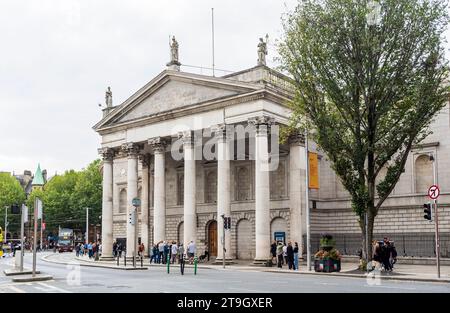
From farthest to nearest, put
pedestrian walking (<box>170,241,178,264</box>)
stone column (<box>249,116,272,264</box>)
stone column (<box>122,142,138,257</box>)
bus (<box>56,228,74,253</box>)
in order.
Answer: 1. bus (<box>56,228,74,253</box>)
2. stone column (<box>122,142,138,257</box>)
3. pedestrian walking (<box>170,241,178,264</box>)
4. stone column (<box>249,116,272,264</box>)

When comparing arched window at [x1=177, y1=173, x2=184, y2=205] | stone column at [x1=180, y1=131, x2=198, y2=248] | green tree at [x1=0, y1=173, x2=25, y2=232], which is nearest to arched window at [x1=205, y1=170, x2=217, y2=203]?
arched window at [x1=177, y1=173, x2=184, y2=205]

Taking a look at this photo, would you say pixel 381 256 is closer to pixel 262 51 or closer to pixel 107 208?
pixel 262 51

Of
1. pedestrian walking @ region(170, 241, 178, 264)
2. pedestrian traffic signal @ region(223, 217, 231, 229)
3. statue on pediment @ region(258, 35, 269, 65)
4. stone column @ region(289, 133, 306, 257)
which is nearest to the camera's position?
pedestrian traffic signal @ region(223, 217, 231, 229)

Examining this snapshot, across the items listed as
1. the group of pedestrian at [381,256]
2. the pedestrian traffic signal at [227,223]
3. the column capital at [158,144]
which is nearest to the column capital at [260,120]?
the pedestrian traffic signal at [227,223]

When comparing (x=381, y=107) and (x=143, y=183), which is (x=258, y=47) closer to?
(x=381, y=107)

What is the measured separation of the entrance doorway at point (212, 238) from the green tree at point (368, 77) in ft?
69.4

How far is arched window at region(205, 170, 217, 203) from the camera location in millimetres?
50353

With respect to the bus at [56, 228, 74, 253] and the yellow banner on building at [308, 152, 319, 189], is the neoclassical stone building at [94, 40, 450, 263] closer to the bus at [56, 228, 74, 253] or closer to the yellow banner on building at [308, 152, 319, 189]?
the yellow banner on building at [308, 152, 319, 189]

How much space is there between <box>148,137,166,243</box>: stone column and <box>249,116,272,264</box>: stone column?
978 centimetres

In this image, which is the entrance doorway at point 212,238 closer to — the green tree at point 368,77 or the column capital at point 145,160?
the column capital at point 145,160

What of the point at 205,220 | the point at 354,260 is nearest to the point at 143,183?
the point at 205,220

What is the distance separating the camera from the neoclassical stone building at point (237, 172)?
39562 millimetres
